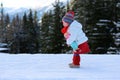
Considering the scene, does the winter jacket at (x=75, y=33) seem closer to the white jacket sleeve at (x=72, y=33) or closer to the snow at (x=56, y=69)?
the white jacket sleeve at (x=72, y=33)

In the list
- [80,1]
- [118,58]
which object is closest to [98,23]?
[80,1]

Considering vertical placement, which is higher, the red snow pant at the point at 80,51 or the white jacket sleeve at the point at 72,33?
the white jacket sleeve at the point at 72,33

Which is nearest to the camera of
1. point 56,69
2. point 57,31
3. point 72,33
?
point 56,69

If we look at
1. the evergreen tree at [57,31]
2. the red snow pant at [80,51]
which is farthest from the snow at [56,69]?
the evergreen tree at [57,31]

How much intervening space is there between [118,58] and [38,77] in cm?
297

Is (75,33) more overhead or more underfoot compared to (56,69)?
more overhead

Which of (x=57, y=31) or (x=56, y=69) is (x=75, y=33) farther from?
(x=57, y=31)

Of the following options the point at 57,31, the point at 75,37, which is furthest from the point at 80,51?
the point at 57,31

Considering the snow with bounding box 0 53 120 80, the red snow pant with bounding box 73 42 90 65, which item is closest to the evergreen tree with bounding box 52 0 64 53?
the snow with bounding box 0 53 120 80

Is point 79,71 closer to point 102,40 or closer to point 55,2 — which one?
point 102,40

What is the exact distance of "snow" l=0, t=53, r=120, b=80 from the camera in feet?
15.9

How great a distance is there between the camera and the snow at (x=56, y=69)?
485 cm

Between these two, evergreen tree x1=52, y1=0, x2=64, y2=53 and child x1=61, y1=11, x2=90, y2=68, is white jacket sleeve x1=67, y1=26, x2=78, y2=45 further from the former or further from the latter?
evergreen tree x1=52, y1=0, x2=64, y2=53

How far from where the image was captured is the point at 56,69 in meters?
5.70
